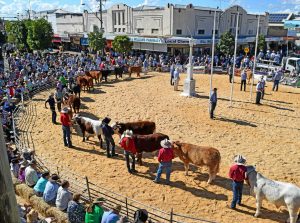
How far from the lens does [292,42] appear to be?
1890 inches

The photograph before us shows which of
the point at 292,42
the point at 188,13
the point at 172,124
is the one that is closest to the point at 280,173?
the point at 172,124

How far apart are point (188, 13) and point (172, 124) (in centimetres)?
2497

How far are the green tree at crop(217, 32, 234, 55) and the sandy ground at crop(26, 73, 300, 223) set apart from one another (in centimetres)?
1217

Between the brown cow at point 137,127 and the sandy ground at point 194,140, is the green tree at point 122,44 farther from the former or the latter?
the brown cow at point 137,127

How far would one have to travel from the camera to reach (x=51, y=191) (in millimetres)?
7395

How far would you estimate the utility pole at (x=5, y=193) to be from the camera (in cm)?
154

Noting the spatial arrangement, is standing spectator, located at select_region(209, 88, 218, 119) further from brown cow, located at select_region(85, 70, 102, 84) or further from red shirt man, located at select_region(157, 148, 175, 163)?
brown cow, located at select_region(85, 70, 102, 84)

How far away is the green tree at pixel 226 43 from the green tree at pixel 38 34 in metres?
19.3

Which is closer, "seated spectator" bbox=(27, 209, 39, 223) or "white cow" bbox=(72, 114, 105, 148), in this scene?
"seated spectator" bbox=(27, 209, 39, 223)

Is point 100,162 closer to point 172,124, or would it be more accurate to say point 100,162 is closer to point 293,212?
point 172,124

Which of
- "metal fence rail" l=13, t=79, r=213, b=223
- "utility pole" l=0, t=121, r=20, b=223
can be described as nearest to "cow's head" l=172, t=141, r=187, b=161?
"metal fence rail" l=13, t=79, r=213, b=223

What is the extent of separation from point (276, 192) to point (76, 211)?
14.4 ft

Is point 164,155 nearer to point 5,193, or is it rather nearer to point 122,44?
point 5,193

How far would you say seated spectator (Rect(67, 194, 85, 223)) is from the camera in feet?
21.5
